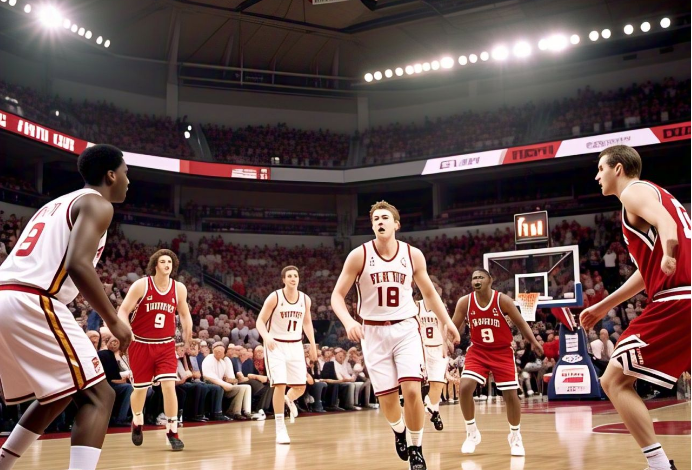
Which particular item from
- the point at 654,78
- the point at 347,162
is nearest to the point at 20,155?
the point at 347,162

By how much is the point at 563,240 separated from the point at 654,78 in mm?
8292

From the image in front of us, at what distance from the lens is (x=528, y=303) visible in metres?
17.4

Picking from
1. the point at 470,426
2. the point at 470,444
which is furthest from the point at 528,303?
the point at 470,444

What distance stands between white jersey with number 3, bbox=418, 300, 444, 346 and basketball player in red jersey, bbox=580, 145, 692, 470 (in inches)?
308

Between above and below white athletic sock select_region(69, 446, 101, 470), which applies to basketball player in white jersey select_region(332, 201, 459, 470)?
above

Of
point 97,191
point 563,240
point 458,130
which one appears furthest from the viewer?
point 458,130

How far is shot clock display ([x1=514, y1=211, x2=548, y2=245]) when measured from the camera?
1720 centimetres

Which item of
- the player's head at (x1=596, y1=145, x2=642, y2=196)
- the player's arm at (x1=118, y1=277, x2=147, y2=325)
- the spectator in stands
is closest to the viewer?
the player's head at (x1=596, y1=145, x2=642, y2=196)

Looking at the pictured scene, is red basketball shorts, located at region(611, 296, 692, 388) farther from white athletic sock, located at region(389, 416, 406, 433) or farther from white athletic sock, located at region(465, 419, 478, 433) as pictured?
white athletic sock, located at region(465, 419, 478, 433)

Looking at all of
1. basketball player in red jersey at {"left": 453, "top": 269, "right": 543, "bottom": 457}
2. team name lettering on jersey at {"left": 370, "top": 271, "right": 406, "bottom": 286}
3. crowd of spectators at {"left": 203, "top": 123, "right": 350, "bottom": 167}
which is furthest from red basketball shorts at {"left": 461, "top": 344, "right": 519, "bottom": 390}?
crowd of spectators at {"left": 203, "top": 123, "right": 350, "bottom": 167}

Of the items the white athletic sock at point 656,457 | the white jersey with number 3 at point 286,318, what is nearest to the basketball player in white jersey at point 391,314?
the white athletic sock at point 656,457

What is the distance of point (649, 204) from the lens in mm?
4402

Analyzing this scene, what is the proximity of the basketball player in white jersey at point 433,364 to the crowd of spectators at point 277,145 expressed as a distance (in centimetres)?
1961

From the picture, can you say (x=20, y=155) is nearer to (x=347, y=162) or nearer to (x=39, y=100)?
(x=39, y=100)
